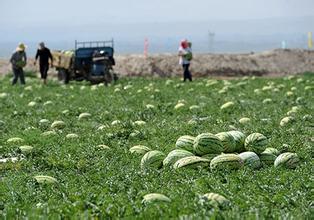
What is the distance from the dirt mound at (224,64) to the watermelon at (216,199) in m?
27.3

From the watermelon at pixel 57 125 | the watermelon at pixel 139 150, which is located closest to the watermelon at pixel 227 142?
the watermelon at pixel 139 150

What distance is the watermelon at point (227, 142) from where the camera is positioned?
8953 millimetres

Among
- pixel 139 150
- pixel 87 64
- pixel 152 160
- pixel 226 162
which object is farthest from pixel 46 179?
pixel 87 64

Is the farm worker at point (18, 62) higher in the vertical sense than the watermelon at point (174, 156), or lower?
lower

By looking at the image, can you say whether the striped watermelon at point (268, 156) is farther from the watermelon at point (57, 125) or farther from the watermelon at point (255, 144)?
the watermelon at point (57, 125)

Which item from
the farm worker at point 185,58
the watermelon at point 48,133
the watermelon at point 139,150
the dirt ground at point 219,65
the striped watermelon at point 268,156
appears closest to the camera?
the striped watermelon at point 268,156

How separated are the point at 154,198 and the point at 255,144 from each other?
9.88ft

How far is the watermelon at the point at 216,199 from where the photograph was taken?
604 centimetres

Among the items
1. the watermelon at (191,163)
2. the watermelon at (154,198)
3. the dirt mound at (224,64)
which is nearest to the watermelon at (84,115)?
the watermelon at (191,163)

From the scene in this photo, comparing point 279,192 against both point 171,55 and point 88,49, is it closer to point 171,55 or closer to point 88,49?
point 88,49

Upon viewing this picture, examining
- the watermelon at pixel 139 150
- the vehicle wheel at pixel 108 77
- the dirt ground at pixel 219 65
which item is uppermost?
the watermelon at pixel 139 150

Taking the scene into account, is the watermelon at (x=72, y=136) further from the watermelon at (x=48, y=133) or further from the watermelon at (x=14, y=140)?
the watermelon at (x=14, y=140)

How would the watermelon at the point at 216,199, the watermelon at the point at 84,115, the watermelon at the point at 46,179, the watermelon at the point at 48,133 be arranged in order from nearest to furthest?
the watermelon at the point at 216,199, the watermelon at the point at 46,179, the watermelon at the point at 48,133, the watermelon at the point at 84,115

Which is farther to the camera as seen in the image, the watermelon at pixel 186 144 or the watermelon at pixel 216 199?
the watermelon at pixel 186 144
